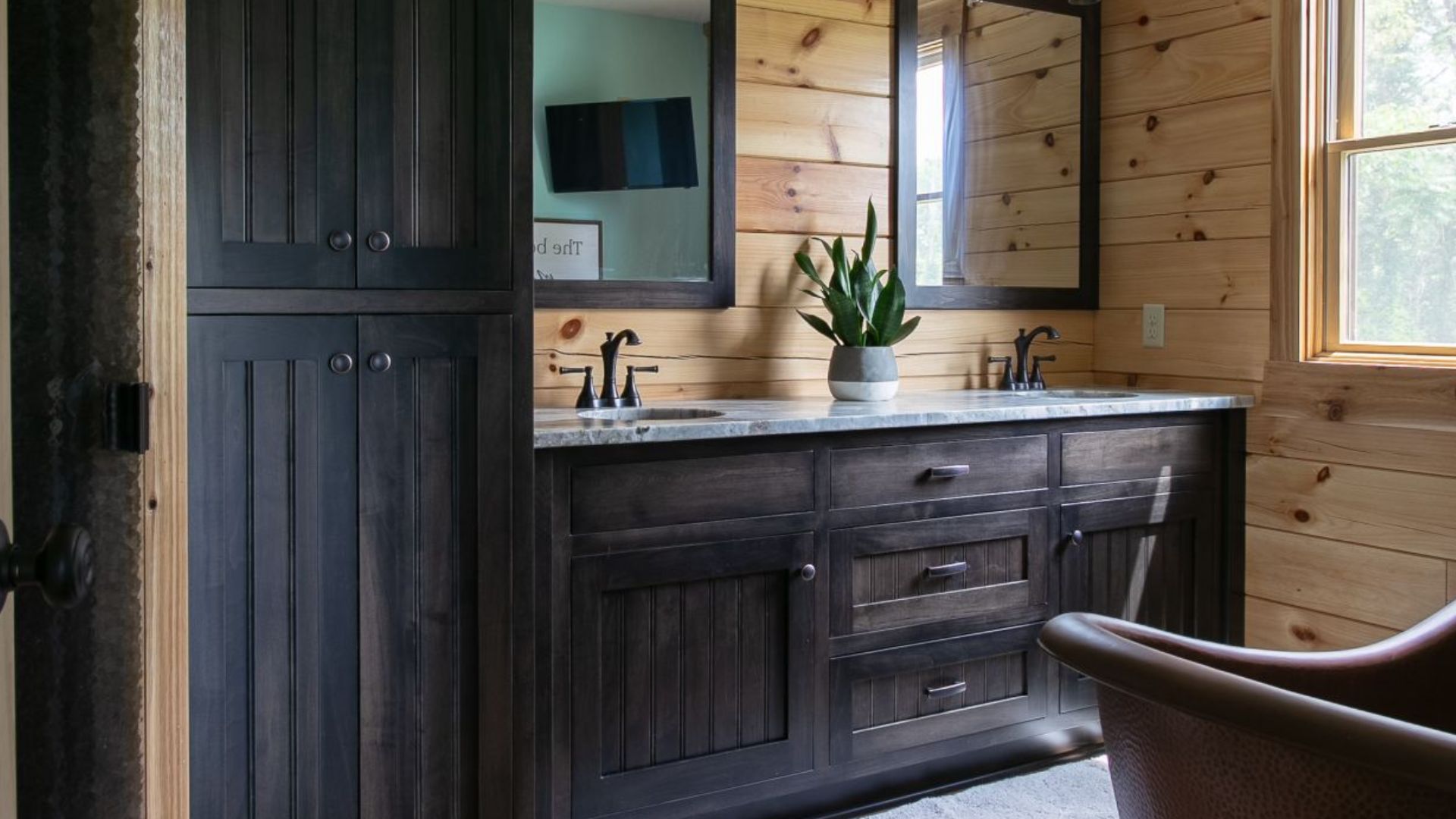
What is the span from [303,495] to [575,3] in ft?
4.29

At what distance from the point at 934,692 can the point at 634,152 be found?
1.32m

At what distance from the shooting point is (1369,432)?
2.83m

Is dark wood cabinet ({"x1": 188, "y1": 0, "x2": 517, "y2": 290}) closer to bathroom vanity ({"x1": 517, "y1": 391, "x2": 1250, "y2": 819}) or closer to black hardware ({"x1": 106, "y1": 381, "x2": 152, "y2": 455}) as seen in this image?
bathroom vanity ({"x1": 517, "y1": 391, "x2": 1250, "y2": 819})

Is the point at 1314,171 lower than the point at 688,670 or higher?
higher

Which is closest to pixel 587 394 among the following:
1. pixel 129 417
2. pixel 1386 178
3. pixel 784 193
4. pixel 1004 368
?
pixel 784 193

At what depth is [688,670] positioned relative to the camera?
90.4 inches

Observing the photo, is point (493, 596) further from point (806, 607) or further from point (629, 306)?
point (629, 306)

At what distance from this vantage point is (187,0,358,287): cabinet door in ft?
5.80

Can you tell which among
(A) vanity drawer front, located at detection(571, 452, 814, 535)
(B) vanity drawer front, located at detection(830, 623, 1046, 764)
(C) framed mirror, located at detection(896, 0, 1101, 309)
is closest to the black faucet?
(C) framed mirror, located at detection(896, 0, 1101, 309)

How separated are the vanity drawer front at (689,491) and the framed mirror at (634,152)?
1.93ft

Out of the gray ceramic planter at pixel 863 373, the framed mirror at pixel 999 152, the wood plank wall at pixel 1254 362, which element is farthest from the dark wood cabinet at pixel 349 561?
the wood plank wall at pixel 1254 362

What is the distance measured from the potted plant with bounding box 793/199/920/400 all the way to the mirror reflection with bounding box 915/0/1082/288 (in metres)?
0.37

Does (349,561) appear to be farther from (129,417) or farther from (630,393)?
(129,417)

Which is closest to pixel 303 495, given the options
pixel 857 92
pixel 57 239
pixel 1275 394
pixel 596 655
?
pixel 596 655
